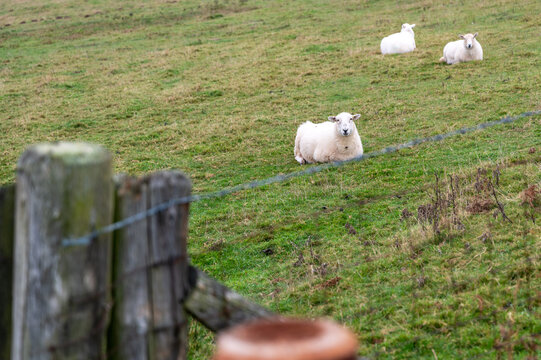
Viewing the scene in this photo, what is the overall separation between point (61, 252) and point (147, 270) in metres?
0.31

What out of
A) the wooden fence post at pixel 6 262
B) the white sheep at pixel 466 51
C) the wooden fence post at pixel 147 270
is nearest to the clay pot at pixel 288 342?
the wooden fence post at pixel 147 270

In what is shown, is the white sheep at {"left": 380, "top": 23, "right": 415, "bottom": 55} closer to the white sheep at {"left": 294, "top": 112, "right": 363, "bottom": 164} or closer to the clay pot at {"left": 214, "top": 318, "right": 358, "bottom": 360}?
the white sheep at {"left": 294, "top": 112, "right": 363, "bottom": 164}

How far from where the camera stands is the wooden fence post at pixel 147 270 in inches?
91.4

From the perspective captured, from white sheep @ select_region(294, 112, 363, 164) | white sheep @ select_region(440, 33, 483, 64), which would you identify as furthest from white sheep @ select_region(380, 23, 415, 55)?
white sheep @ select_region(294, 112, 363, 164)

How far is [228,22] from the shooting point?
110 feet

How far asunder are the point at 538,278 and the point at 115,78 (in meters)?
20.0

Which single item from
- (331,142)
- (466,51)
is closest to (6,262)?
(331,142)

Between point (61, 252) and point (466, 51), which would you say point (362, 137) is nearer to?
point (466, 51)

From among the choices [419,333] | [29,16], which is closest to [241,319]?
[419,333]

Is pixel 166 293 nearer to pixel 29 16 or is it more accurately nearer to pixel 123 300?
pixel 123 300

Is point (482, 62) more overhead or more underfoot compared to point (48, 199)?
more underfoot

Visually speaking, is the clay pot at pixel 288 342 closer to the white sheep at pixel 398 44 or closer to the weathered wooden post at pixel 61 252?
the weathered wooden post at pixel 61 252

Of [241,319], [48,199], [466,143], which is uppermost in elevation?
[48,199]

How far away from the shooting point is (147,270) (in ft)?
7.64
